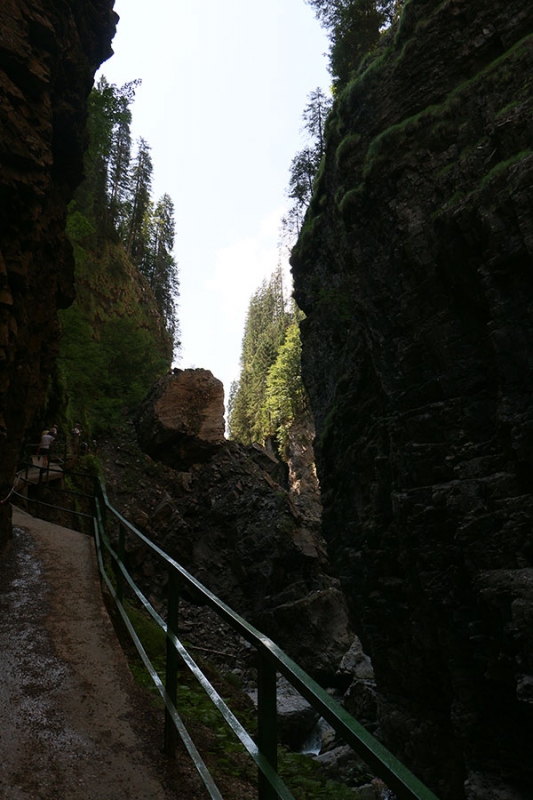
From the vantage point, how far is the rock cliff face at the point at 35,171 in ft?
23.6

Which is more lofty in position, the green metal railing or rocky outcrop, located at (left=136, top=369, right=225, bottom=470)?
rocky outcrop, located at (left=136, top=369, right=225, bottom=470)

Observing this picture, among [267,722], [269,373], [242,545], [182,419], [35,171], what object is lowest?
[242,545]

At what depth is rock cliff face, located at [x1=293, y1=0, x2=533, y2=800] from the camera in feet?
34.0

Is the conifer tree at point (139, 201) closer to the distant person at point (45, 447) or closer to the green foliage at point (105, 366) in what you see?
the green foliage at point (105, 366)

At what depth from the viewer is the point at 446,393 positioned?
41.2 feet

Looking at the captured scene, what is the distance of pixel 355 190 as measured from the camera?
51.5 feet

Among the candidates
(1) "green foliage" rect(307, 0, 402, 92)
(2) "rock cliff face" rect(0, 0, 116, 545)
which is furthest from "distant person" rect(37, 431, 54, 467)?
(1) "green foliage" rect(307, 0, 402, 92)

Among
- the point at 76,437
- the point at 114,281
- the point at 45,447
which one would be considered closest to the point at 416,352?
the point at 45,447

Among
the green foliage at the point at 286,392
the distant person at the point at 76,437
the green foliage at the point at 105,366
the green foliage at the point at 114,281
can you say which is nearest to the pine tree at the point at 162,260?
the green foliage at the point at 114,281

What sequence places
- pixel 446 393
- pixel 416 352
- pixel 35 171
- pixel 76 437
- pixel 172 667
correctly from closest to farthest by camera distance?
pixel 172 667, pixel 35 171, pixel 446 393, pixel 416 352, pixel 76 437

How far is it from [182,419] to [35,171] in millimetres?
19231

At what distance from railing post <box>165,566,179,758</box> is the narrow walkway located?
0.43ft

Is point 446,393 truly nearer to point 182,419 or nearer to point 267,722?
point 267,722

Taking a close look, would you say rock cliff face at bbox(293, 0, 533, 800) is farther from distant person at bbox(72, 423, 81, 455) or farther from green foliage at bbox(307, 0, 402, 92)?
green foliage at bbox(307, 0, 402, 92)
